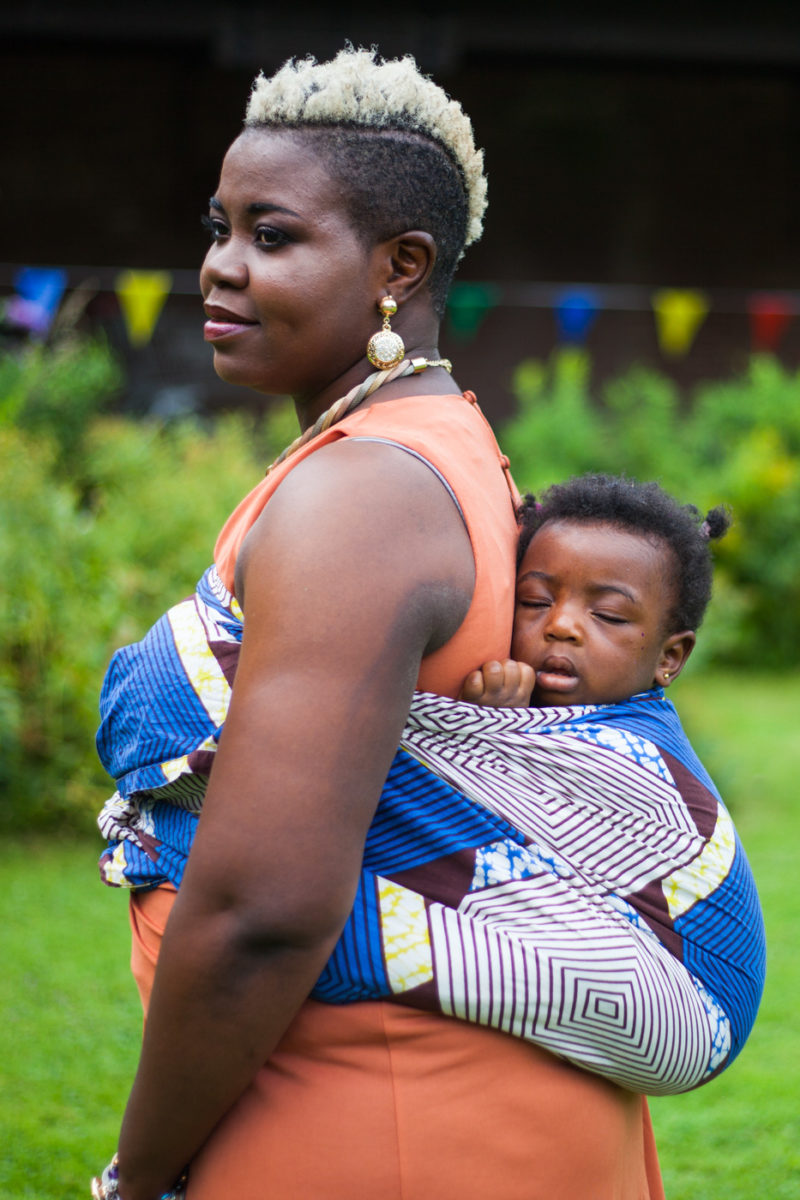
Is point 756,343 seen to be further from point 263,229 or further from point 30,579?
point 263,229

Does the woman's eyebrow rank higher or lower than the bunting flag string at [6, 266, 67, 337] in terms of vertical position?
lower

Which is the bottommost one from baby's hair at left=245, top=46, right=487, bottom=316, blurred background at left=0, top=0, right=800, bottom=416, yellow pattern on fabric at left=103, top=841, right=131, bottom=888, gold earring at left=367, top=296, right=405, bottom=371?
yellow pattern on fabric at left=103, top=841, right=131, bottom=888

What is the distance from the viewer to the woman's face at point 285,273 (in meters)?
1.46

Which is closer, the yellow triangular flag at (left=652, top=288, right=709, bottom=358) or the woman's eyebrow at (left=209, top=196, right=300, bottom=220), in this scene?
the woman's eyebrow at (left=209, top=196, right=300, bottom=220)

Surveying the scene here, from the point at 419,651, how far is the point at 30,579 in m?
4.32

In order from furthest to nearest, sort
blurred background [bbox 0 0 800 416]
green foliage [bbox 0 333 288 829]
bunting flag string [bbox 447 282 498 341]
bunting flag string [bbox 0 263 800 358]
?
1. blurred background [bbox 0 0 800 416]
2. bunting flag string [bbox 447 282 498 341]
3. bunting flag string [bbox 0 263 800 358]
4. green foliage [bbox 0 333 288 829]

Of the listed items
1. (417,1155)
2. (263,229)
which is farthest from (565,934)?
(263,229)

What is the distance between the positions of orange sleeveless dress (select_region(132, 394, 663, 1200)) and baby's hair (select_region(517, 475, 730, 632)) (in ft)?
0.86

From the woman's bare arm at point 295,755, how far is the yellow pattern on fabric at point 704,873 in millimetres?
428

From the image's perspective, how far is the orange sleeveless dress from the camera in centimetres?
133

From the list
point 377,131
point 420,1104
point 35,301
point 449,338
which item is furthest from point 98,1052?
point 449,338

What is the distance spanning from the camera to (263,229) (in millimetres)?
1472

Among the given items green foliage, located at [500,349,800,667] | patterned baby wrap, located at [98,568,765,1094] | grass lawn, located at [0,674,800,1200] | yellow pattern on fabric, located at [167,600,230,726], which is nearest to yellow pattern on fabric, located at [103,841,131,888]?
patterned baby wrap, located at [98,568,765,1094]

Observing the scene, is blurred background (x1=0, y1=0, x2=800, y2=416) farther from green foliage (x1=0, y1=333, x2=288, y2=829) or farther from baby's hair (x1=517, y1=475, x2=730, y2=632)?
baby's hair (x1=517, y1=475, x2=730, y2=632)
